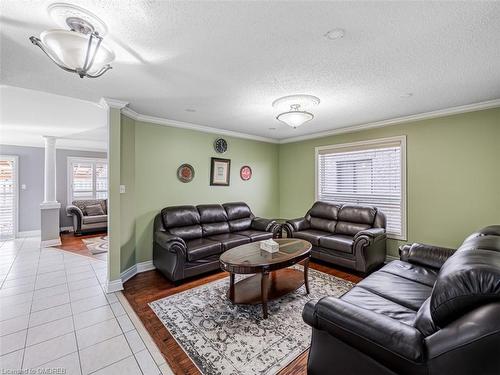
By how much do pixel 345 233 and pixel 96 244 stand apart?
5604 mm

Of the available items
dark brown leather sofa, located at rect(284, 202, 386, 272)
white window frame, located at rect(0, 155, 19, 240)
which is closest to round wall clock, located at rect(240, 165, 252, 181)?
dark brown leather sofa, located at rect(284, 202, 386, 272)

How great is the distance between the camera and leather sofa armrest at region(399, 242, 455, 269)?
8.02ft

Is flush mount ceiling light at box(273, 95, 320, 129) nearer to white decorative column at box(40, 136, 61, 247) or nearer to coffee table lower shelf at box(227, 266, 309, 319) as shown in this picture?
coffee table lower shelf at box(227, 266, 309, 319)

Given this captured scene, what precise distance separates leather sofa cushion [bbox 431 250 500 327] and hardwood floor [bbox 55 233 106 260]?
5318 millimetres

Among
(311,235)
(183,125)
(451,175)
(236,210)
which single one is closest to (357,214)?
(311,235)

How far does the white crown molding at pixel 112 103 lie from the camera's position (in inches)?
119

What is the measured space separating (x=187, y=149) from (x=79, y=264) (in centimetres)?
284

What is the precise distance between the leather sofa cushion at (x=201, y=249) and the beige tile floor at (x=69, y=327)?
3.16ft

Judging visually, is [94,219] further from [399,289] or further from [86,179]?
[399,289]

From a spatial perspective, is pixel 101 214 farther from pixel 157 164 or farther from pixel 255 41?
pixel 255 41

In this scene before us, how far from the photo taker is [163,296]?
2932 mm

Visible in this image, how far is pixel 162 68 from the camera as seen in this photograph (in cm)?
224

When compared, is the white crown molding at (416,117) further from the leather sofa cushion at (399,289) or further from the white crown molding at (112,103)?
the white crown molding at (112,103)

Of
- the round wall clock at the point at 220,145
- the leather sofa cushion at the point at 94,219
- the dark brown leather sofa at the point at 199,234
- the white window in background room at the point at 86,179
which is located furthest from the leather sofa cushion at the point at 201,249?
the white window in background room at the point at 86,179
